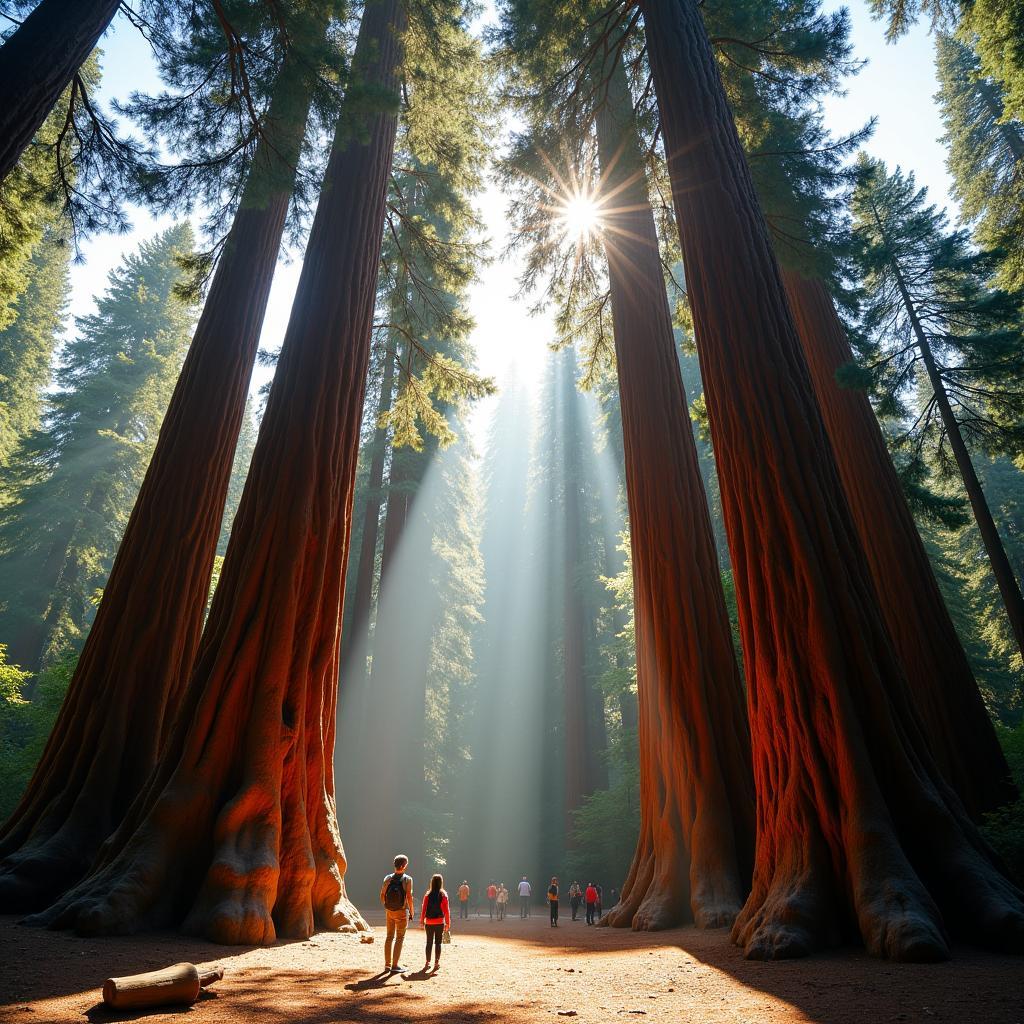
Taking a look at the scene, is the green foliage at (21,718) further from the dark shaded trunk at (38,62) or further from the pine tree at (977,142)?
the pine tree at (977,142)

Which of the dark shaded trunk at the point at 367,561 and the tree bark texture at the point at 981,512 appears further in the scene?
the dark shaded trunk at the point at 367,561

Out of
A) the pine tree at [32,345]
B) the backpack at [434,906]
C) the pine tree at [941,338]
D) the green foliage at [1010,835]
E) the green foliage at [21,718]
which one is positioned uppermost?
the pine tree at [32,345]

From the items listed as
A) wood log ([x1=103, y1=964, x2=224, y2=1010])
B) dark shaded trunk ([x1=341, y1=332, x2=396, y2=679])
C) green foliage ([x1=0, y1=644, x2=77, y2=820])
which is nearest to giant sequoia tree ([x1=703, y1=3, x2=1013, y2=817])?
wood log ([x1=103, y1=964, x2=224, y2=1010])

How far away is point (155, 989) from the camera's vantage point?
254 cm

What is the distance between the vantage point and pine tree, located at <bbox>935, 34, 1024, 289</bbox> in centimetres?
1548

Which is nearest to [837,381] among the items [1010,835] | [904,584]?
[904,584]

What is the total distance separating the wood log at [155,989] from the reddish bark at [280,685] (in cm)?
155

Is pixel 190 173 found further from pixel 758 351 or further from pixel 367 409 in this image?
pixel 367 409

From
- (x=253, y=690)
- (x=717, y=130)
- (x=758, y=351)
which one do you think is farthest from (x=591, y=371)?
(x=253, y=690)

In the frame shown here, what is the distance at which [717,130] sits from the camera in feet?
19.4

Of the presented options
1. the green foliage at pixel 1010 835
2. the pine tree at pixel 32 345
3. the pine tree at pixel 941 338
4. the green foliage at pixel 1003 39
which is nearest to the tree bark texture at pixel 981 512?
the pine tree at pixel 941 338

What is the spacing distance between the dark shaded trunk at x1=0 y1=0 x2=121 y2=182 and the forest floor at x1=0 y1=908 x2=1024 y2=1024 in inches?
189

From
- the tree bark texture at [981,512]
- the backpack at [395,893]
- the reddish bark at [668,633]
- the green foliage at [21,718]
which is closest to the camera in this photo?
the backpack at [395,893]

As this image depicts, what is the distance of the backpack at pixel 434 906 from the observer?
4281mm
